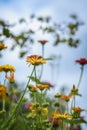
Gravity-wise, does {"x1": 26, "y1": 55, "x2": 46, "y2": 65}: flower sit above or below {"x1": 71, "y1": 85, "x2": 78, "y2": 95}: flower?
above

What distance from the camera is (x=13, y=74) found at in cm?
287

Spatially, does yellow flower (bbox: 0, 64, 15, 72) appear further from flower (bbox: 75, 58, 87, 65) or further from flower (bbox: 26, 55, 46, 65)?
flower (bbox: 75, 58, 87, 65)

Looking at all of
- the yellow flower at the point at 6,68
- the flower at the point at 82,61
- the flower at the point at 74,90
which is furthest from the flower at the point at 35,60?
the flower at the point at 82,61

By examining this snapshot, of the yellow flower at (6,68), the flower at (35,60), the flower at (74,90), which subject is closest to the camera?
the flower at (35,60)

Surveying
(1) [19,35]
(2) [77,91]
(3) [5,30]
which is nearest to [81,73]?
(2) [77,91]

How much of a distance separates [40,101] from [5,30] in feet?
5.67

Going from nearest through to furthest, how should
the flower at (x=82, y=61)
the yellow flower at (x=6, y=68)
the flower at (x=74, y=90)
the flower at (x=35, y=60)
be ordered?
the flower at (x=35, y=60) < the yellow flower at (x=6, y=68) < the flower at (x=74, y=90) < the flower at (x=82, y=61)

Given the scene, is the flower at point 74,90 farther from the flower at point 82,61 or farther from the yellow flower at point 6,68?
the yellow flower at point 6,68

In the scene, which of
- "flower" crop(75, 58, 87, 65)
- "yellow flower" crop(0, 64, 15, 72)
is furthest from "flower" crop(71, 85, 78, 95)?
"yellow flower" crop(0, 64, 15, 72)

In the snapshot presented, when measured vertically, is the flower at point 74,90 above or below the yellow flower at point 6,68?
below

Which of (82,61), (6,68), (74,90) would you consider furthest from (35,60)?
(82,61)

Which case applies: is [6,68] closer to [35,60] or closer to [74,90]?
[35,60]

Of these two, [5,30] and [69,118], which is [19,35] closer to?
[5,30]

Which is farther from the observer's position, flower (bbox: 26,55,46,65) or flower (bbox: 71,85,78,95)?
flower (bbox: 71,85,78,95)
